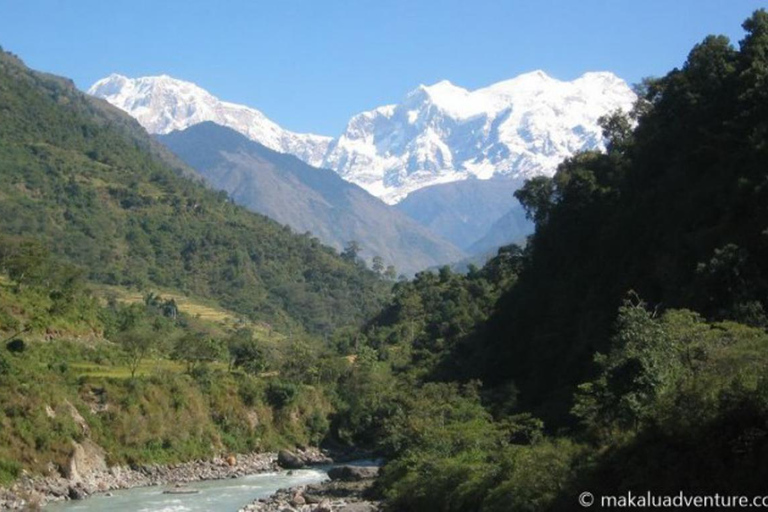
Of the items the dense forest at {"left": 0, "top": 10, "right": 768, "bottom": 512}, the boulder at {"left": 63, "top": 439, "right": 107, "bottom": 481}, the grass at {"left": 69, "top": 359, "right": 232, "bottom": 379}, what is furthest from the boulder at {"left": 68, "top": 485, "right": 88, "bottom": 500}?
the grass at {"left": 69, "top": 359, "right": 232, "bottom": 379}

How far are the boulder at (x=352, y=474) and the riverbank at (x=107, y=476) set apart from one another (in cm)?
641

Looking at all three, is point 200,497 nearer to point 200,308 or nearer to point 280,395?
point 280,395

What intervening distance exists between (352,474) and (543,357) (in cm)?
1160

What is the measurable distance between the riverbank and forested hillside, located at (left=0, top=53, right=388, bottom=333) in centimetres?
6125

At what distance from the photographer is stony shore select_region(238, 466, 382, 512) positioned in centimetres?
3794

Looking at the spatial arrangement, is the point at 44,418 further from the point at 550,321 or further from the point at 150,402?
the point at 550,321

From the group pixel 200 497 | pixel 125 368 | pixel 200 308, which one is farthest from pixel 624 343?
pixel 200 308

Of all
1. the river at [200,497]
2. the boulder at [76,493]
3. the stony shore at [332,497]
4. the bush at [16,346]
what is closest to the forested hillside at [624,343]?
the stony shore at [332,497]

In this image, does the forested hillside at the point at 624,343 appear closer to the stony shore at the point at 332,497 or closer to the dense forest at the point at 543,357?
the dense forest at the point at 543,357

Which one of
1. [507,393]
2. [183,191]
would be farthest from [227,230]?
[507,393]

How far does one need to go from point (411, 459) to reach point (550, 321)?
16.1m

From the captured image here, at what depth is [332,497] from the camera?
137 ft

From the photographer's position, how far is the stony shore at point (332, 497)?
124 feet

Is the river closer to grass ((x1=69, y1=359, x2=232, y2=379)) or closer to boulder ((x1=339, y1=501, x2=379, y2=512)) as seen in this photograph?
boulder ((x1=339, y1=501, x2=379, y2=512))
